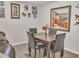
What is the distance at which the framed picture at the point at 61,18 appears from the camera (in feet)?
14.3

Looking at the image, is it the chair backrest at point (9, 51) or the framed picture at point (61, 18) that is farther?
the framed picture at point (61, 18)

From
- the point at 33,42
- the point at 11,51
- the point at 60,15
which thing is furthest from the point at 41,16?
the point at 11,51

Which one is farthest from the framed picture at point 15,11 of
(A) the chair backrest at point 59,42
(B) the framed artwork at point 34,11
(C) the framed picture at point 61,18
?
(A) the chair backrest at point 59,42

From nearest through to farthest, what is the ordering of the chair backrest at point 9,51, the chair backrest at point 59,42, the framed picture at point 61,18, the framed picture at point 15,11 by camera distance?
1. the chair backrest at point 9,51
2. the chair backrest at point 59,42
3. the framed picture at point 61,18
4. the framed picture at point 15,11

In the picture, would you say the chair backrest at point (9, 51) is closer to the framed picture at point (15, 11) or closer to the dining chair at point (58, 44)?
the dining chair at point (58, 44)

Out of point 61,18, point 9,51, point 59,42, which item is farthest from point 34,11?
point 9,51

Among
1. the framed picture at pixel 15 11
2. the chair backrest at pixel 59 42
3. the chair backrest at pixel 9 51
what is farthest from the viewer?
the framed picture at pixel 15 11

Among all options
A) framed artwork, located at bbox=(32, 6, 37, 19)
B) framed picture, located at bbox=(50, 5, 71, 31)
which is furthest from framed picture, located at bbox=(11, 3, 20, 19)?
framed picture, located at bbox=(50, 5, 71, 31)

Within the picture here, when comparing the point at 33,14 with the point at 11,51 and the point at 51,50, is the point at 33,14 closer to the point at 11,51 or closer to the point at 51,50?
the point at 51,50

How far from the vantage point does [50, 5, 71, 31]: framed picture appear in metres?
4.37

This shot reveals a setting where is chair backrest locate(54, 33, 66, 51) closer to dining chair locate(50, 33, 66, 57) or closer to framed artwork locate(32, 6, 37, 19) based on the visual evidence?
dining chair locate(50, 33, 66, 57)

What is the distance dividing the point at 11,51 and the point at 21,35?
3864 mm

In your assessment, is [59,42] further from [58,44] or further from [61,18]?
[61,18]

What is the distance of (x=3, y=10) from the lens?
15.3 ft
